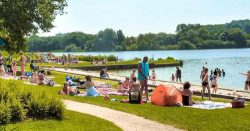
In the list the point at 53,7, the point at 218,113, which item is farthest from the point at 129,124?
the point at 53,7

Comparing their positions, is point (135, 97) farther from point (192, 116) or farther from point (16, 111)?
point (16, 111)

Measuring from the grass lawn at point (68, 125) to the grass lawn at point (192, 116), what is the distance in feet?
6.62

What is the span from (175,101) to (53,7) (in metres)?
13.7

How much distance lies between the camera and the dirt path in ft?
43.2

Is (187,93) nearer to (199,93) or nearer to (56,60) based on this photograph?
(199,93)

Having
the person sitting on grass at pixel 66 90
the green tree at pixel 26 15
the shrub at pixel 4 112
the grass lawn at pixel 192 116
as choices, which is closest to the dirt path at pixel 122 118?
the grass lawn at pixel 192 116

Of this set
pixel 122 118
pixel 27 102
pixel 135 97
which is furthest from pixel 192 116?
pixel 27 102

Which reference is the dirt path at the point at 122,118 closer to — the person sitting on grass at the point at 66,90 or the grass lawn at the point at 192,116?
the grass lawn at the point at 192,116

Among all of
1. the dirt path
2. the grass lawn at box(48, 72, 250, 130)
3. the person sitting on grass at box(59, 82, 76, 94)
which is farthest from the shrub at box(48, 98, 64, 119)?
the person sitting on grass at box(59, 82, 76, 94)

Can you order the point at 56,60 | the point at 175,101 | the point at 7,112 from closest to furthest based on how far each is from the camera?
the point at 7,112, the point at 175,101, the point at 56,60

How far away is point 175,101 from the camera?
18.7 metres

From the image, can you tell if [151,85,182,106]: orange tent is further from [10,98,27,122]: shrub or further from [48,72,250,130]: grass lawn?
[10,98,27,122]: shrub

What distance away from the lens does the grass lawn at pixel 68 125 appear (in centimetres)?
1223

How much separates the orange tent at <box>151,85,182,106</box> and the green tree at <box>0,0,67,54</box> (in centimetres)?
858
